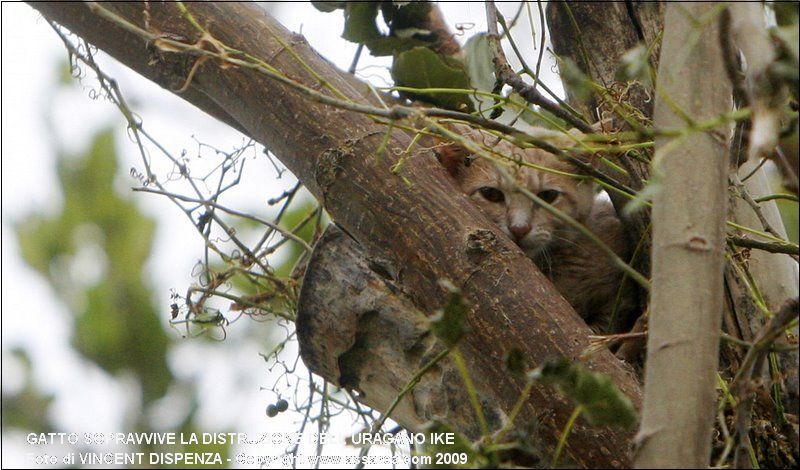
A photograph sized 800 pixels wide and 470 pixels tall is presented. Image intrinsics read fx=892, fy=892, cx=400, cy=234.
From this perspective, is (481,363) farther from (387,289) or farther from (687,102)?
(687,102)

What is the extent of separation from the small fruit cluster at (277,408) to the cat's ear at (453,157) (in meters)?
0.80

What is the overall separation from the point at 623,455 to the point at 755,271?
35.6 inches

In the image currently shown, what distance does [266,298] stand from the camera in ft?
8.58

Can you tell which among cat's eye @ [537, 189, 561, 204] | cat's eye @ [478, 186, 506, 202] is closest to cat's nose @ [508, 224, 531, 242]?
cat's eye @ [478, 186, 506, 202]

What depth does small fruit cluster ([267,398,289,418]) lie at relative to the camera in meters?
2.49

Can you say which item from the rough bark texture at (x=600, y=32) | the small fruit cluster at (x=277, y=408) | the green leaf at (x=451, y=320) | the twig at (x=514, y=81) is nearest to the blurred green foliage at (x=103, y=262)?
the small fruit cluster at (x=277, y=408)

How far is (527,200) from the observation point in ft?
9.34

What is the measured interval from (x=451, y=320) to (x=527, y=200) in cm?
182

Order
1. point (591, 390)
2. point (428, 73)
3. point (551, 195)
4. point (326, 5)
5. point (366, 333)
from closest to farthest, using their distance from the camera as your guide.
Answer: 1. point (591, 390)
2. point (366, 333)
3. point (428, 73)
4. point (326, 5)
5. point (551, 195)

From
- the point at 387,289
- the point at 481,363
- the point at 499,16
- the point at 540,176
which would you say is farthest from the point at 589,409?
the point at 540,176

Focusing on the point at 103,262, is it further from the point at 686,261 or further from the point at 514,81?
the point at 686,261

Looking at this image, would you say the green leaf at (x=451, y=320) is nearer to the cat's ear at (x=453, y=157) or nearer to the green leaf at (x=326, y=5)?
the cat's ear at (x=453, y=157)

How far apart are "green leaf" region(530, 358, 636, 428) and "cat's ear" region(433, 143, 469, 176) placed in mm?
1466

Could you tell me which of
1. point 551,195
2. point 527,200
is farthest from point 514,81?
point 551,195
